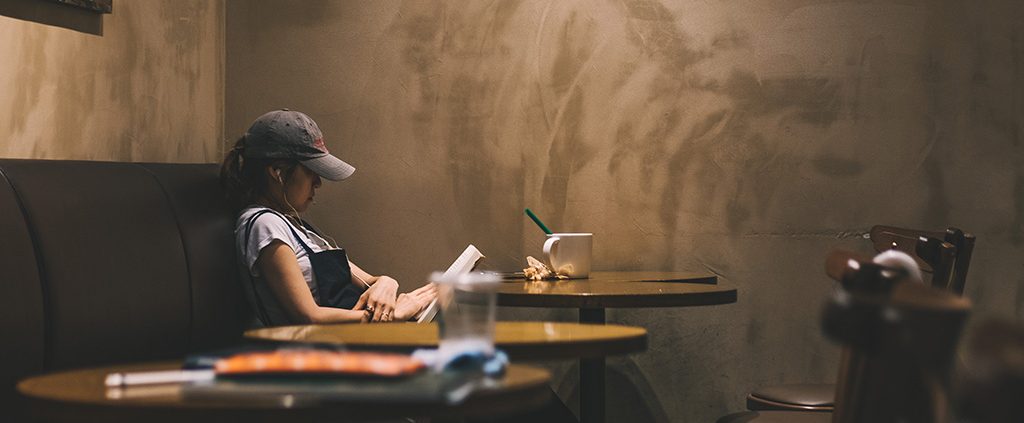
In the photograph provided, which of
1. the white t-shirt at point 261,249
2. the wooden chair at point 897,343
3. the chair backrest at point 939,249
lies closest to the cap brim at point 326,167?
the white t-shirt at point 261,249

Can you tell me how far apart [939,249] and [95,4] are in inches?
77.9

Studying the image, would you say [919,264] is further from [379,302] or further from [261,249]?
[261,249]

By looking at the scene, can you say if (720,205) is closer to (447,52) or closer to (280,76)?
(447,52)

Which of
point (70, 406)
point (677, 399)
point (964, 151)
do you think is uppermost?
point (964, 151)

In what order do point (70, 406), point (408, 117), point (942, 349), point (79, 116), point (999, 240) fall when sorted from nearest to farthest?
1. point (942, 349)
2. point (70, 406)
3. point (79, 116)
4. point (999, 240)
5. point (408, 117)

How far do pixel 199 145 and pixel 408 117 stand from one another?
635 mm

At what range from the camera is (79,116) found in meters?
2.74

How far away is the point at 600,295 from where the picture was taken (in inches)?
101

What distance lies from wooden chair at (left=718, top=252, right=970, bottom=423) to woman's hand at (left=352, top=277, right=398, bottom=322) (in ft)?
5.63

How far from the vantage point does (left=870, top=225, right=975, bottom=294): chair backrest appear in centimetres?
207

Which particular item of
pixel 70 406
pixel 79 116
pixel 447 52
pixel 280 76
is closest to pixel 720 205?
pixel 447 52

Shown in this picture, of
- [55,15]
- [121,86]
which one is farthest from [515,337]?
[121,86]

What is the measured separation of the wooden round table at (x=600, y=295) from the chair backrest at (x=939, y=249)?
1.39ft

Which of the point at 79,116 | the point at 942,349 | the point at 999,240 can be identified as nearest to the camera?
the point at 942,349
